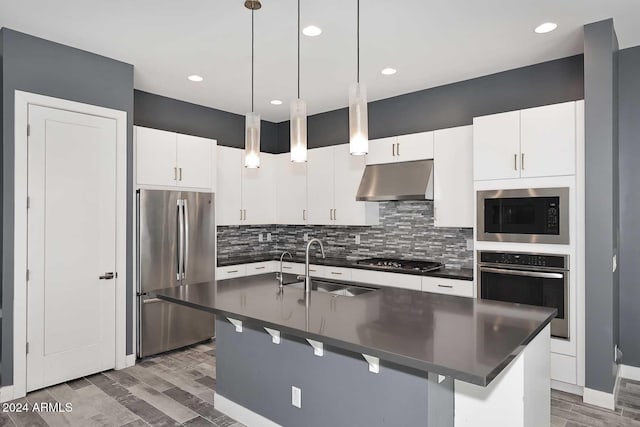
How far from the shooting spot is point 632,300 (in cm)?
354

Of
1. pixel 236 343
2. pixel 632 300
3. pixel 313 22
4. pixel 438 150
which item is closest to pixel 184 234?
pixel 236 343

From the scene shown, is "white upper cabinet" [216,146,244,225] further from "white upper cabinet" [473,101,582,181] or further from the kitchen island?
"white upper cabinet" [473,101,582,181]

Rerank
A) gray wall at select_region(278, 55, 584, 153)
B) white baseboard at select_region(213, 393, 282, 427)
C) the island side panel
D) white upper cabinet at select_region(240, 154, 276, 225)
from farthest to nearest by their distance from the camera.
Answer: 1. white upper cabinet at select_region(240, 154, 276, 225)
2. gray wall at select_region(278, 55, 584, 153)
3. white baseboard at select_region(213, 393, 282, 427)
4. the island side panel

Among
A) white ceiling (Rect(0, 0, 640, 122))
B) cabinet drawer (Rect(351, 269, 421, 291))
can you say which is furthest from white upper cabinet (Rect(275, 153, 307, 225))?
white ceiling (Rect(0, 0, 640, 122))

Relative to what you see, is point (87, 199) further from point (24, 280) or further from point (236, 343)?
point (236, 343)

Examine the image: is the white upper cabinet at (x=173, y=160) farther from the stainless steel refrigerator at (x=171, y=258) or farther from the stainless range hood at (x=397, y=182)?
the stainless range hood at (x=397, y=182)

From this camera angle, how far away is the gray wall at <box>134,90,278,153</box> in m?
4.78

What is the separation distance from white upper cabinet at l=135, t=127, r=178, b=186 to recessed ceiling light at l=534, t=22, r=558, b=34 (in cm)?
356

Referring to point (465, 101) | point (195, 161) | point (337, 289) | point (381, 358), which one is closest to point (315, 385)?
point (381, 358)

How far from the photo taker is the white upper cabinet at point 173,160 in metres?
4.11

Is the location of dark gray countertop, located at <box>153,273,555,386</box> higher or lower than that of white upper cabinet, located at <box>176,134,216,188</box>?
lower

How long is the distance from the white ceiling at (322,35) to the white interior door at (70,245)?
2.49ft

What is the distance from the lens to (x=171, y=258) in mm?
4293

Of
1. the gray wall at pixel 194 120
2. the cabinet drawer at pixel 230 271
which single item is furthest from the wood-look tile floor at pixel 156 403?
the gray wall at pixel 194 120
